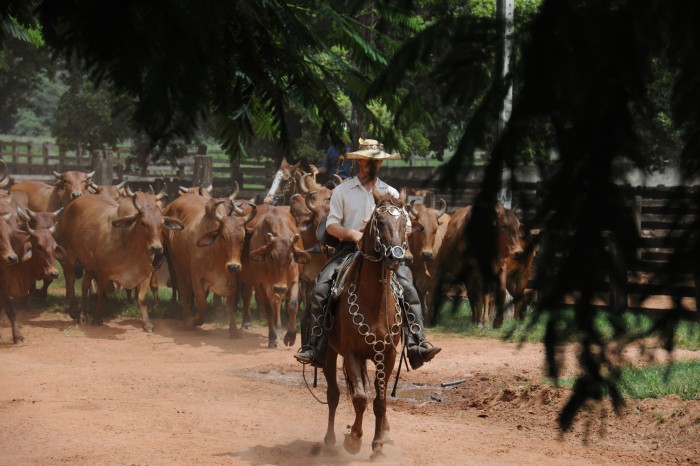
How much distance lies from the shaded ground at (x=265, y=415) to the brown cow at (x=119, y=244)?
7.15ft

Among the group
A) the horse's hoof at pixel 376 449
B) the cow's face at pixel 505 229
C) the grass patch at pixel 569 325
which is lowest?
the horse's hoof at pixel 376 449

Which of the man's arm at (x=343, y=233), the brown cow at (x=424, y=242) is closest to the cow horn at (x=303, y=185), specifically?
the brown cow at (x=424, y=242)

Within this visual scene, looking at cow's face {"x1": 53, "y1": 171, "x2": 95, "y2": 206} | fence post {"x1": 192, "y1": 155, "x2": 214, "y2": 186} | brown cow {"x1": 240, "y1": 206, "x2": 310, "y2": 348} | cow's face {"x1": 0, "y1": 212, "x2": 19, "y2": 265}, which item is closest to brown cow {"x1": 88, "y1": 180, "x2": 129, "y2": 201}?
cow's face {"x1": 53, "y1": 171, "x2": 95, "y2": 206}

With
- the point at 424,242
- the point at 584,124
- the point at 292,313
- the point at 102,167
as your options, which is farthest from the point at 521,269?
the point at 102,167

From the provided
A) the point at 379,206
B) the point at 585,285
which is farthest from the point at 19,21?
the point at 379,206

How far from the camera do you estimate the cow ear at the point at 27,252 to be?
16.1 meters

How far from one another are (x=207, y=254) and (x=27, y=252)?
2.74 m

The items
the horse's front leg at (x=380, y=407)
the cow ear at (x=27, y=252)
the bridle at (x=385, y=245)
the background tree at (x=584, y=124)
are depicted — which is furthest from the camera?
the cow ear at (x=27, y=252)

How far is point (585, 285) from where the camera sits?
10.8ft

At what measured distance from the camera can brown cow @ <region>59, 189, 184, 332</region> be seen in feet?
56.6

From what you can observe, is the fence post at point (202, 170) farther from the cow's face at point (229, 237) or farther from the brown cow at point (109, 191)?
the cow's face at point (229, 237)

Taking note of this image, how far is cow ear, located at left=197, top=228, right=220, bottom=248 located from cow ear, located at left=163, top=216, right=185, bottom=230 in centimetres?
105

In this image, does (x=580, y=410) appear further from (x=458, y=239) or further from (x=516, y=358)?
(x=516, y=358)

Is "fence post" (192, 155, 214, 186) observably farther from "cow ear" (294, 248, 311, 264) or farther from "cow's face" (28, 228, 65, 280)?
"cow ear" (294, 248, 311, 264)
